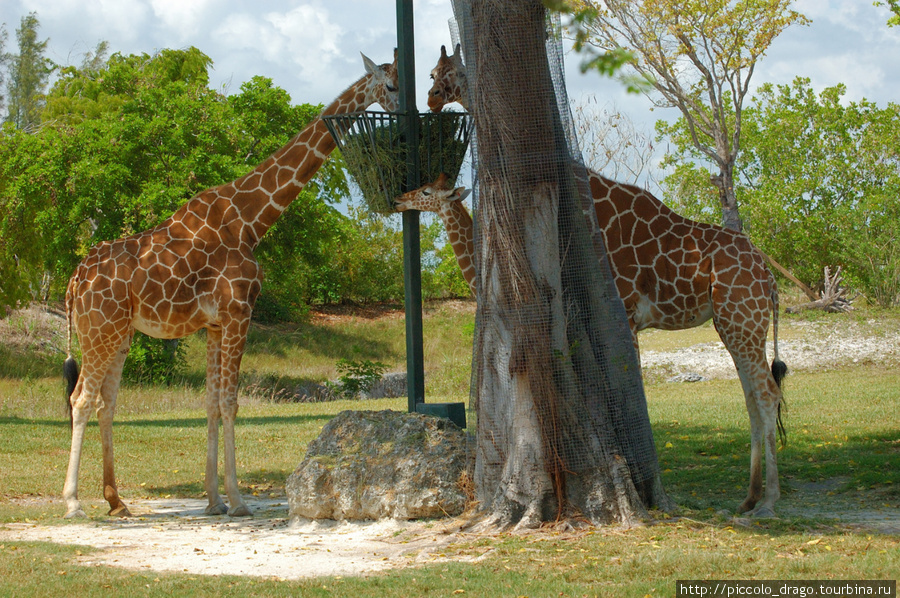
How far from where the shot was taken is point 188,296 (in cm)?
862

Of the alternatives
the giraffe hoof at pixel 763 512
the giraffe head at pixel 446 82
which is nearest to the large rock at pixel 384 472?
the giraffe hoof at pixel 763 512

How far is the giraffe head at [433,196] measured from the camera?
8.13 m

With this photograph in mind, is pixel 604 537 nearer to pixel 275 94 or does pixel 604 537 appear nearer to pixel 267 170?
pixel 267 170

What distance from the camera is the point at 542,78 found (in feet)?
23.1

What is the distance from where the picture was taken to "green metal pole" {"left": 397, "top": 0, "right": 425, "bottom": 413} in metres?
8.20

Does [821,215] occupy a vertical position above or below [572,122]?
above

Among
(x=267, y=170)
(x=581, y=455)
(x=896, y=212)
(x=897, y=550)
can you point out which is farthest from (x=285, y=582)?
(x=896, y=212)

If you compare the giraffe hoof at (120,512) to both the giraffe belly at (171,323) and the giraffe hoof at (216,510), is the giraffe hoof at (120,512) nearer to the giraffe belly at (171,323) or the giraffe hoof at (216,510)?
the giraffe hoof at (216,510)

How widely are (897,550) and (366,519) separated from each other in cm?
403

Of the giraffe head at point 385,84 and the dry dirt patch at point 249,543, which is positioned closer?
the dry dirt patch at point 249,543

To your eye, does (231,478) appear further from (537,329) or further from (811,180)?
(811,180)

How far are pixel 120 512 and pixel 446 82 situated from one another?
527cm

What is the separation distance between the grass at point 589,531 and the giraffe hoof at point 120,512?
0.46 feet

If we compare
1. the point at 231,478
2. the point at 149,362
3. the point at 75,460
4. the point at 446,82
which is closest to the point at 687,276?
the point at 446,82
